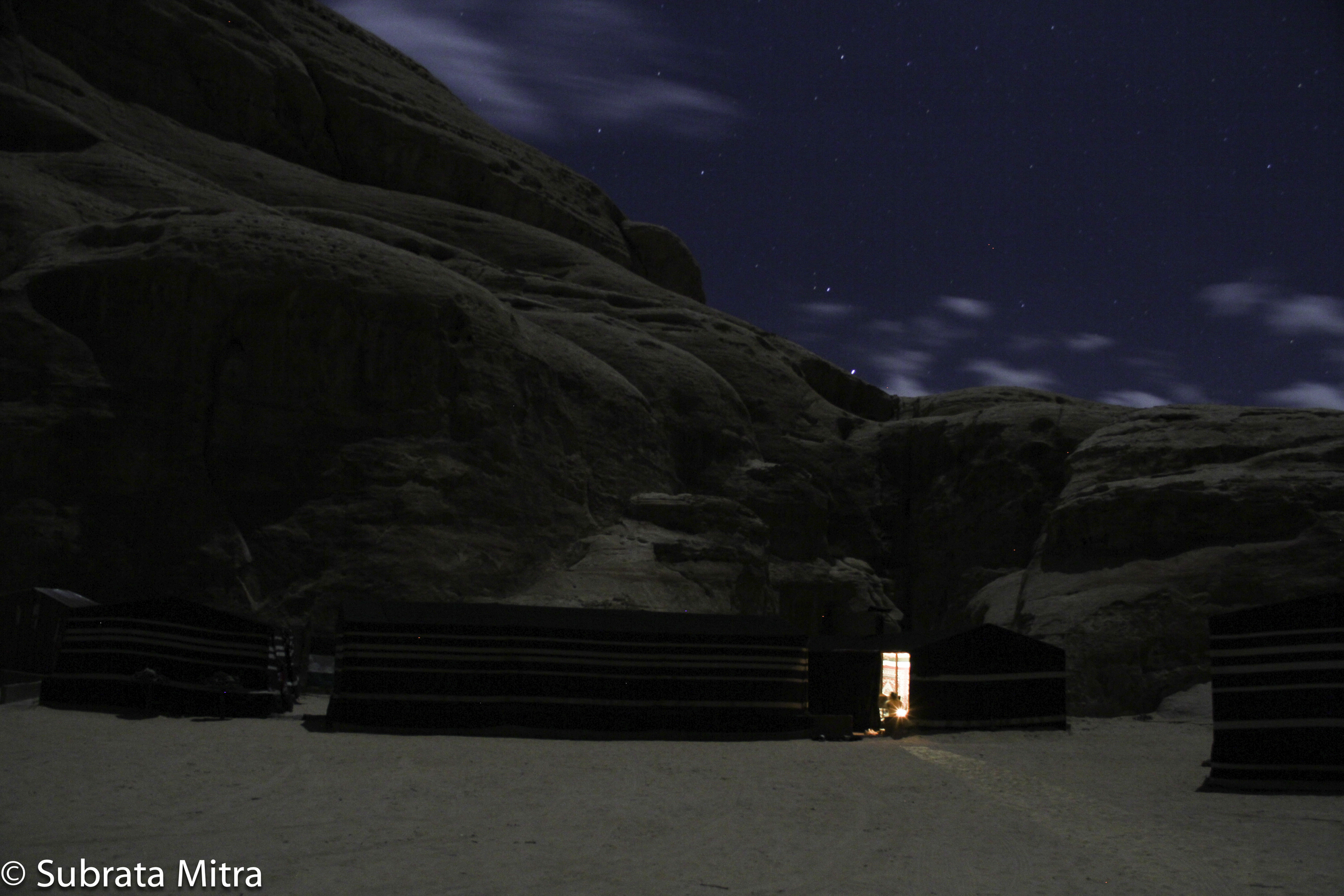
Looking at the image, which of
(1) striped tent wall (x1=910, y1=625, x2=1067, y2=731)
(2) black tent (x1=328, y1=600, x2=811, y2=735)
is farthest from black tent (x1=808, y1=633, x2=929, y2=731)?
(2) black tent (x1=328, y1=600, x2=811, y2=735)

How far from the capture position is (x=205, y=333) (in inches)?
1248

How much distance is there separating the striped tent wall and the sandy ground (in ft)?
14.4

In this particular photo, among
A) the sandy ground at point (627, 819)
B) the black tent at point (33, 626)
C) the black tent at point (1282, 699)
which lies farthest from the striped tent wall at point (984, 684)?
the black tent at point (33, 626)

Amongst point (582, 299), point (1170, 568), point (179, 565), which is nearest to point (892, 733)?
point (1170, 568)

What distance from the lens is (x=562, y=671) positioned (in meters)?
20.4

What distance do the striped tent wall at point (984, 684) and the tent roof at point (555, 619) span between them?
10.9ft

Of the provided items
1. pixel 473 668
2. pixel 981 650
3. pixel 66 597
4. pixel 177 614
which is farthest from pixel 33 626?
pixel 981 650

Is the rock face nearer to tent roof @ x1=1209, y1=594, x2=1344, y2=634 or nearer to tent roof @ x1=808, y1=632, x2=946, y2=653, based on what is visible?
tent roof @ x1=808, y1=632, x2=946, y2=653

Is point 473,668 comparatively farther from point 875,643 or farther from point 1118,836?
point 1118,836

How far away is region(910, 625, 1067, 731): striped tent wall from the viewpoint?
2264cm

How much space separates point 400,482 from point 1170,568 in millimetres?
21358

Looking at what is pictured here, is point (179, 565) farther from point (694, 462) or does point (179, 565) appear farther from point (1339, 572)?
point (1339, 572)

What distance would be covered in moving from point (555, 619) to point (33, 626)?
40.8 ft

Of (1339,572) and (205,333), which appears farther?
(205,333)
